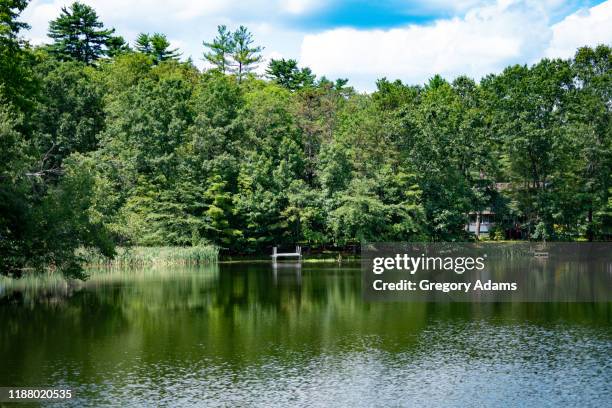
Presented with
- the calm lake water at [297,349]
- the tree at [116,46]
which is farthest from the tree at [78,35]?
the calm lake water at [297,349]

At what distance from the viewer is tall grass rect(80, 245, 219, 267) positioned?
49938 mm

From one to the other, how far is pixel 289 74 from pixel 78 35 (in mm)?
27193

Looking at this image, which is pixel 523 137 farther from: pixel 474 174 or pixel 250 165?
pixel 250 165

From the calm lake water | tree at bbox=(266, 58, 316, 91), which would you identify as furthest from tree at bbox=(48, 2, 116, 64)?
the calm lake water

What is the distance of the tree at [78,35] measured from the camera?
7812 centimetres

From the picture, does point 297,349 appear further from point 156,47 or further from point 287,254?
point 156,47

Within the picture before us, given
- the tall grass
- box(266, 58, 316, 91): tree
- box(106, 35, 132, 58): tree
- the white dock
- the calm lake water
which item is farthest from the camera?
box(266, 58, 316, 91): tree

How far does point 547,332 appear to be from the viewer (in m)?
27.1

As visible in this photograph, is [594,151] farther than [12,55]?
Yes

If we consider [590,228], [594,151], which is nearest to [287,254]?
[590,228]

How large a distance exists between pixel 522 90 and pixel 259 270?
30473 mm

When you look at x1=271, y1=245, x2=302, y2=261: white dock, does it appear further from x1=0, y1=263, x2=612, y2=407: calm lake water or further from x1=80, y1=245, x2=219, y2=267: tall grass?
x1=0, y1=263, x2=612, y2=407: calm lake water

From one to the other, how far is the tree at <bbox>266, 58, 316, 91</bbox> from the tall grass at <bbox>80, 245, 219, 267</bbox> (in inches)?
1643

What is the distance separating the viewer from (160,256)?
174 ft
